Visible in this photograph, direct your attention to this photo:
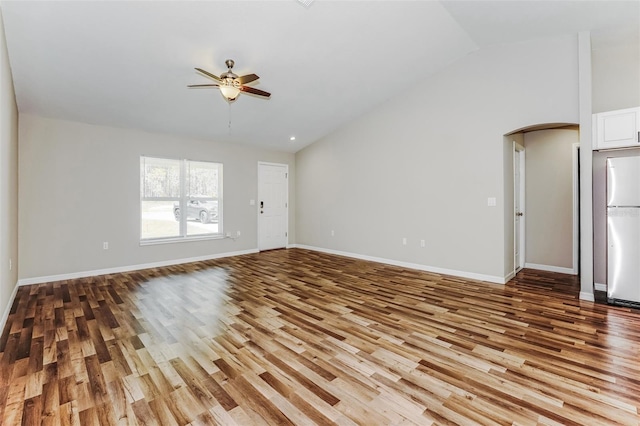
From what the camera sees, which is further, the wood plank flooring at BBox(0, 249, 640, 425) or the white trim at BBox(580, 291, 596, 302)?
the white trim at BBox(580, 291, 596, 302)

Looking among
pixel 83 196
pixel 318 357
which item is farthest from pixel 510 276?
pixel 83 196

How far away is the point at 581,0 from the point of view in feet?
10.1

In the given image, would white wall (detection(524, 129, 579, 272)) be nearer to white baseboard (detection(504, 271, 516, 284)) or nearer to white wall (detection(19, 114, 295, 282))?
white baseboard (detection(504, 271, 516, 284))

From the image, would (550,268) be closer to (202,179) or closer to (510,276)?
(510,276)

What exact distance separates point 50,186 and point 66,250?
102 centimetres

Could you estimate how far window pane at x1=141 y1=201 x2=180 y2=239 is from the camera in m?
5.51

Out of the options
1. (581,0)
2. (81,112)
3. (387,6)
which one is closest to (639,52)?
(581,0)

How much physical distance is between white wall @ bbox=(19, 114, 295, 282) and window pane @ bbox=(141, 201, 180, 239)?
0.62ft

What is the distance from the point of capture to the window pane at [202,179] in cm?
605

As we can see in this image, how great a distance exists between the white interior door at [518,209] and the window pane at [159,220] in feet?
20.3

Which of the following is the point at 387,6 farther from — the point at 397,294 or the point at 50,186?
the point at 50,186

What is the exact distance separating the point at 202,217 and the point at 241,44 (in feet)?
12.4

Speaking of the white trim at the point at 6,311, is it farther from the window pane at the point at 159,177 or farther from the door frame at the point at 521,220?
the door frame at the point at 521,220

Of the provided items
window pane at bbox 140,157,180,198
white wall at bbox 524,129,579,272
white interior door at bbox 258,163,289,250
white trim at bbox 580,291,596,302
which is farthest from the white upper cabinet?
window pane at bbox 140,157,180,198
